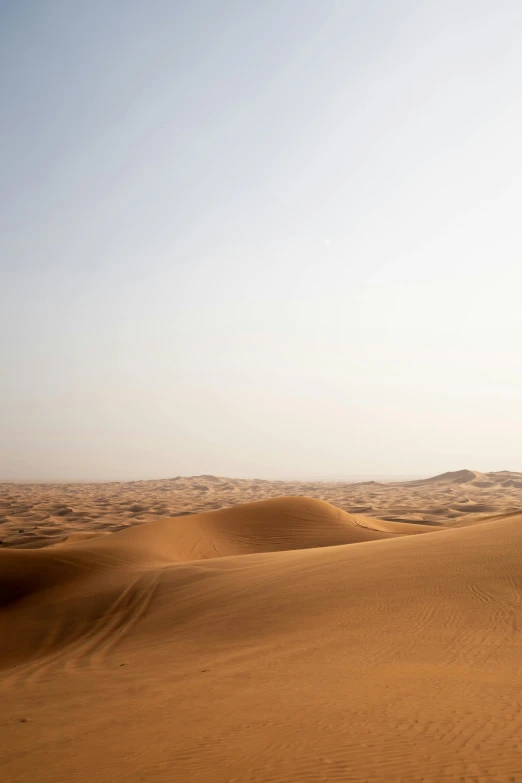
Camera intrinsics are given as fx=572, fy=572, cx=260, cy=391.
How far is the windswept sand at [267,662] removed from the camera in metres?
4.98

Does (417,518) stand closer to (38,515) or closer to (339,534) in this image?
(339,534)

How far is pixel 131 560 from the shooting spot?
65.1ft

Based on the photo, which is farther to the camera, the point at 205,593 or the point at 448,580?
the point at 205,593

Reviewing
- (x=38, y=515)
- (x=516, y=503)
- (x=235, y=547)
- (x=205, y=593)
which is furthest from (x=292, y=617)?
(x=516, y=503)

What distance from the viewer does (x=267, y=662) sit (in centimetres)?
902

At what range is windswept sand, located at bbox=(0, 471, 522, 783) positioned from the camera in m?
4.98

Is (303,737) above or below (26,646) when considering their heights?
above

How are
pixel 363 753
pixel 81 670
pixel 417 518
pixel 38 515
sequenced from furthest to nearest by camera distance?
pixel 38 515, pixel 417 518, pixel 81 670, pixel 363 753

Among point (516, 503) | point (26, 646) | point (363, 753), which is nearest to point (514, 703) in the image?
point (363, 753)

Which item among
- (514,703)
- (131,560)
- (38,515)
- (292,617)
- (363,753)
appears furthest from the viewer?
(38,515)

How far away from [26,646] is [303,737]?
10.0 meters

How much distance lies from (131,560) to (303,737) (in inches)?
610

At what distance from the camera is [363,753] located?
4.84m

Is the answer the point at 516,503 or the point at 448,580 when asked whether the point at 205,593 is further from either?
the point at 516,503
